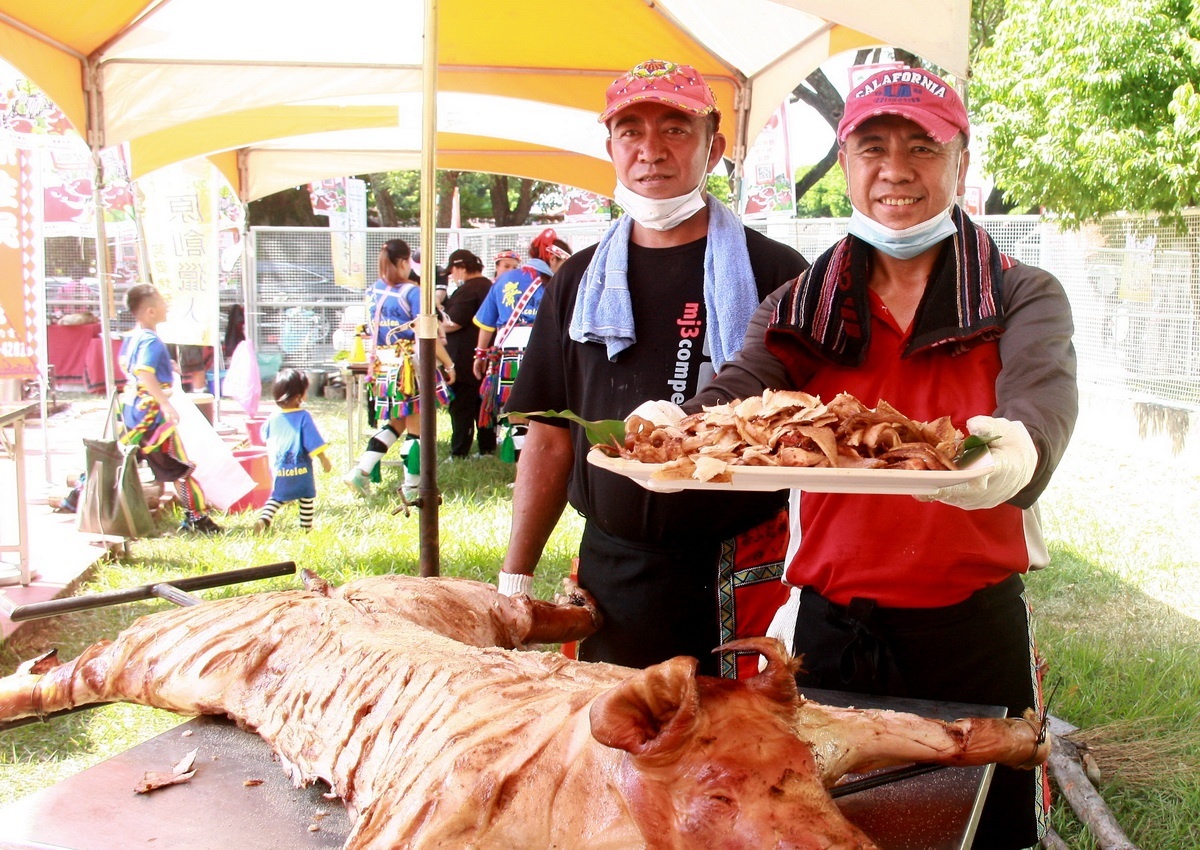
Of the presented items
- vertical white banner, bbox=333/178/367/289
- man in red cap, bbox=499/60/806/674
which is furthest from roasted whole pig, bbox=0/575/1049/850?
vertical white banner, bbox=333/178/367/289

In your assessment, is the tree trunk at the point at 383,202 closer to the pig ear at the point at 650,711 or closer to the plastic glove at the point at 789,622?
the plastic glove at the point at 789,622

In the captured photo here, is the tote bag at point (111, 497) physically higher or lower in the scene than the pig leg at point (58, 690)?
lower

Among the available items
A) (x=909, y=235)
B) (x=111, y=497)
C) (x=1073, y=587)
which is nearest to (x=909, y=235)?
(x=909, y=235)

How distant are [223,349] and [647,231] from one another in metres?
15.1

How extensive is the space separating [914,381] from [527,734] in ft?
3.73

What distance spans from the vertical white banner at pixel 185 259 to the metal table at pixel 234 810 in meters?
8.74

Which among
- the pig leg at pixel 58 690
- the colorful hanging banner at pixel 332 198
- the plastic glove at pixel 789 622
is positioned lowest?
the pig leg at pixel 58 690

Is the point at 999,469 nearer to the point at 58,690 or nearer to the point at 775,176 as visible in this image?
the point at 58,690

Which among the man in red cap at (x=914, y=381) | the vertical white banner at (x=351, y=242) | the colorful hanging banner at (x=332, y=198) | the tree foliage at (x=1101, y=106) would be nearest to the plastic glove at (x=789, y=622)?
the man in red cap at (x=914, y=381)

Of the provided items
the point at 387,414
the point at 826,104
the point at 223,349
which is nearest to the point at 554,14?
the point at 387,414

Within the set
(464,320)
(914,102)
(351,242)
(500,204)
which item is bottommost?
(464,320)

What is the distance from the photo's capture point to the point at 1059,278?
1016 centimetres

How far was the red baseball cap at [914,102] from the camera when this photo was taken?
7.09ft

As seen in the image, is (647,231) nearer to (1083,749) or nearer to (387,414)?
(1083,749)
